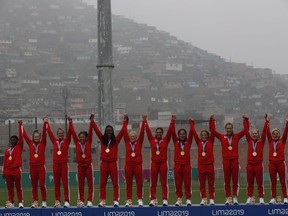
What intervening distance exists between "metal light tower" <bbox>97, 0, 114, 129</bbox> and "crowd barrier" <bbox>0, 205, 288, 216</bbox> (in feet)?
19.6

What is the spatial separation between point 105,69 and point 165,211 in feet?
22.4

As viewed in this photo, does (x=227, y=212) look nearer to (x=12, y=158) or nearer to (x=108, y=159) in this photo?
(x=108, y=159)

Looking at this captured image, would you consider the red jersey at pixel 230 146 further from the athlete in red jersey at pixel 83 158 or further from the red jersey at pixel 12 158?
the red jersey at pixel 12 158

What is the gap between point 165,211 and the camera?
12031 millimetres

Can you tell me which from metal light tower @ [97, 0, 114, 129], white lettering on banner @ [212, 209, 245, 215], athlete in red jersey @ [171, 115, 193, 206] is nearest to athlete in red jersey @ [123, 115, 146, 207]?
athlete in red jersey @ [171, 115, 193, 206]

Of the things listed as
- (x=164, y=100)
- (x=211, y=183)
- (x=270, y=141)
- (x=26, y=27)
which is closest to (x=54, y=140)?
(x=211, y=183)

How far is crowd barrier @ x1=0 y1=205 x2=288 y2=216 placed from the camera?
472 inches

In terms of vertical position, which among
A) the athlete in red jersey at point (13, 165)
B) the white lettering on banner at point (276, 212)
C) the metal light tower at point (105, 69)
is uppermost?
the metal light tower at point (105, 69)

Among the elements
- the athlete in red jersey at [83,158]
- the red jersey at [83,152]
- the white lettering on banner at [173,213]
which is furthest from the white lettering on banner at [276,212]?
the red jersey at [83,152]

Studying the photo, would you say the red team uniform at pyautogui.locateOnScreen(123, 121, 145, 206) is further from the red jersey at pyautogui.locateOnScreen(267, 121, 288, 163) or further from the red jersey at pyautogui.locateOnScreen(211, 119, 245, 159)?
the red jersey at pyautogui.locateOnScreen(267, 121, 288, 163)

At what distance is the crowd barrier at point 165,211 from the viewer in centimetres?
1200

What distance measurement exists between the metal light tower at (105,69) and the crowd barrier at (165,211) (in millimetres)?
5978

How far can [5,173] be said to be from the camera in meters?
13.1

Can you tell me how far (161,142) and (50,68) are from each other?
90.8m
